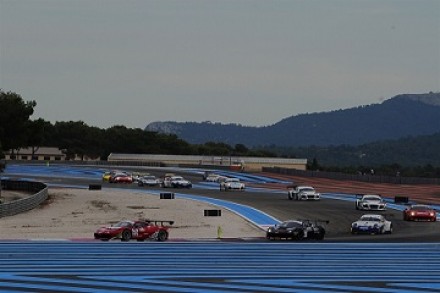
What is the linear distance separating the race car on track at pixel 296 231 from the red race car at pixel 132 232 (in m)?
4.57

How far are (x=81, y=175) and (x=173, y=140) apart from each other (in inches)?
3402

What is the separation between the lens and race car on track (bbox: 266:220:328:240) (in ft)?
132

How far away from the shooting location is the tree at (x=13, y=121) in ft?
276

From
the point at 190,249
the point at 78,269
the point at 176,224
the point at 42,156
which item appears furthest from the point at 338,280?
the point at 42,156

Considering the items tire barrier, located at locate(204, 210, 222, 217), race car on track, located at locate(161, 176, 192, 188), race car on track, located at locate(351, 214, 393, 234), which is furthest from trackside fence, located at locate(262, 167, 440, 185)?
race car on track, located at locate(351, 214, 393, 234)

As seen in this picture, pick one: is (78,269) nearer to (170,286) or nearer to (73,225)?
(170,286)

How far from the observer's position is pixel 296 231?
133 ft

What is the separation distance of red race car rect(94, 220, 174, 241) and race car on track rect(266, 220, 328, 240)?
457 cm

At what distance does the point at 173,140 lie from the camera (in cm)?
19412

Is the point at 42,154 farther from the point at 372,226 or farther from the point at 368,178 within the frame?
the point at 372,226

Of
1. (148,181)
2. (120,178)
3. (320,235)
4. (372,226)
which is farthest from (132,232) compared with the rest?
(120,178)

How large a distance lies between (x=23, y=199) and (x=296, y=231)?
2058cm

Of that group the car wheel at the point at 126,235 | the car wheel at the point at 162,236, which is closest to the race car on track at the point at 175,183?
the car wheel at the point at 162,236

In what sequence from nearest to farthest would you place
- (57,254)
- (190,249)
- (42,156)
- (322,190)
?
(57,254), (190,249), (322,190), (42,156)
